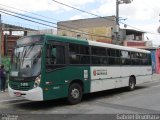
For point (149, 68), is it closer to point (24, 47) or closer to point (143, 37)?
point (24, 47)

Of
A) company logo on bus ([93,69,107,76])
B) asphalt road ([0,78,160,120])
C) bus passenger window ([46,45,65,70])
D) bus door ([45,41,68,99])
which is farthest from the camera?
company logo on bus ([93,69,107,76])

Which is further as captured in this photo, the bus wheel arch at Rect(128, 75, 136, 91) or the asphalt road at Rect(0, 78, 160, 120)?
the bus wheel arch at Rect(128, 75, 136, 91)

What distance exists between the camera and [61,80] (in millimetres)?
13594

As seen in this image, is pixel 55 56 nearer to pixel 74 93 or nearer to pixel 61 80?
pixel 61 80

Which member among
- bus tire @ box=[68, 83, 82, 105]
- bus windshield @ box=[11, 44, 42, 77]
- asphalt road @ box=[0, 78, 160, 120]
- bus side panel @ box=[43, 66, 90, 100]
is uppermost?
bus windshield @ box=[11, 44, 42, 77]

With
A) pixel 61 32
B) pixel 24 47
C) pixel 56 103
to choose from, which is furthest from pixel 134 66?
pixel 61 32

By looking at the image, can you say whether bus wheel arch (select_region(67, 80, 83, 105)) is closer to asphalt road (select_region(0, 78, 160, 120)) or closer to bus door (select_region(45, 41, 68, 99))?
asphalt road (select_region(0, 78, 160, 120))

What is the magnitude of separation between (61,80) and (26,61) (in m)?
1.63

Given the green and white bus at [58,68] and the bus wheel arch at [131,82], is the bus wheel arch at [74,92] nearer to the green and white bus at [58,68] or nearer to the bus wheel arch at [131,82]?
the green and white bus at [58,68]

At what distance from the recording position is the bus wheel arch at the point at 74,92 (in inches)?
553

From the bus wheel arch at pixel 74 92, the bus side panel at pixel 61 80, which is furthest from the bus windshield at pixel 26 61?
the bus wheel arch at pixel 74 92

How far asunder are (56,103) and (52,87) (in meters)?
1.75

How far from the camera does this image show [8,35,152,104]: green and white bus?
1281cm

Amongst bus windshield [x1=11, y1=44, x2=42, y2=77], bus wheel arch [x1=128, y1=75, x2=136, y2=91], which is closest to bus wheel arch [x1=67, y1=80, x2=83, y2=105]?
bus windshield [x1=11, y1=44, x2=42, y2=77]
